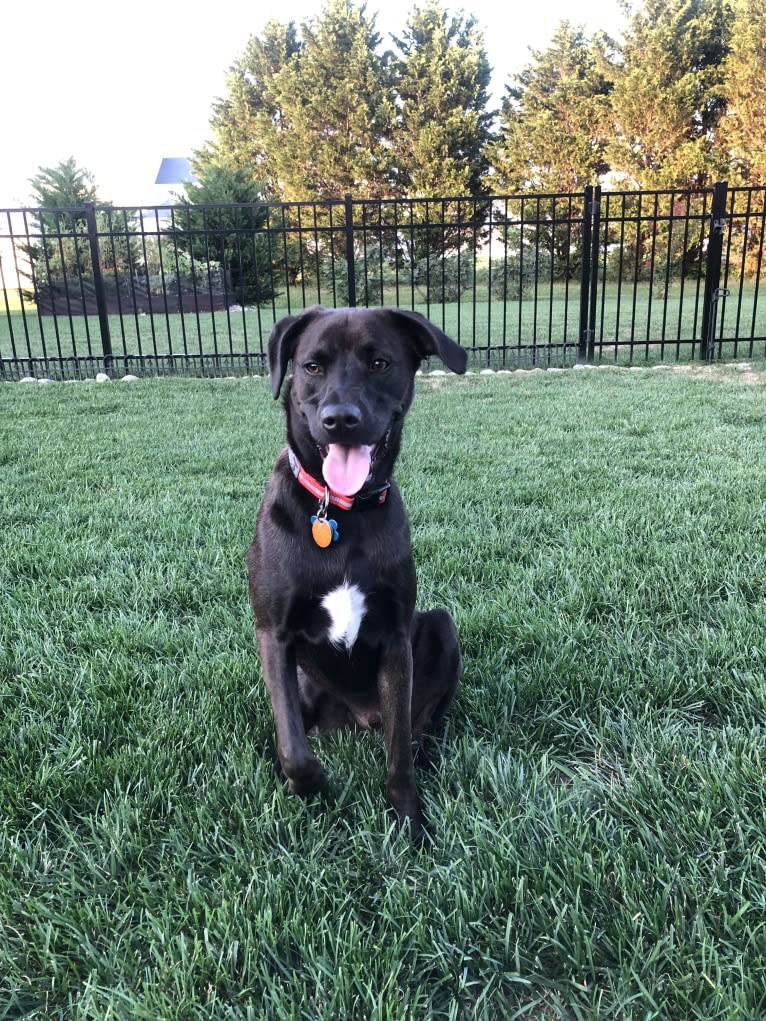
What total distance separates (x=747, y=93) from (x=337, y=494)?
1054 inches

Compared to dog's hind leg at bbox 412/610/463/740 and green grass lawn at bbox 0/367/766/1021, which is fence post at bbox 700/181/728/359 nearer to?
green grass lawn at bbox 0/367/766/1021

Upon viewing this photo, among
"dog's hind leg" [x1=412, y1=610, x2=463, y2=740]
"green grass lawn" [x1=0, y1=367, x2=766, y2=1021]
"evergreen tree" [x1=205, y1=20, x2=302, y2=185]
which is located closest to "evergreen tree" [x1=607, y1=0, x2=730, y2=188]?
"evergreen tree" [x1=205, y1=20, x2=302, y2=185]

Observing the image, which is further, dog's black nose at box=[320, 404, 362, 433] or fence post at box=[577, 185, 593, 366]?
fence post at box=[577, 185, 593, 366]

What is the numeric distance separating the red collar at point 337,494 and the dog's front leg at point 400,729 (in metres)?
0.38

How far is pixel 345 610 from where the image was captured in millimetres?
1863

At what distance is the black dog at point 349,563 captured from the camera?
1.85 metres

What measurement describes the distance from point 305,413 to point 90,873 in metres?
1.22

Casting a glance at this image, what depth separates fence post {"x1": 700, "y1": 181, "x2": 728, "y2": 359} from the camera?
941cm

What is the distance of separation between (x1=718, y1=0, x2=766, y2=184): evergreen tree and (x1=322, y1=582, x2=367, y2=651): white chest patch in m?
25.1

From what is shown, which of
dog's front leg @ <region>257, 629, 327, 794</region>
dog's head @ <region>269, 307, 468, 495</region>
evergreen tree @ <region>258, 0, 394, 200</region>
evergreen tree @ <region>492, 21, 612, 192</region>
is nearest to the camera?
dog's front leg @ <region>257, 629, 327, 794</region>

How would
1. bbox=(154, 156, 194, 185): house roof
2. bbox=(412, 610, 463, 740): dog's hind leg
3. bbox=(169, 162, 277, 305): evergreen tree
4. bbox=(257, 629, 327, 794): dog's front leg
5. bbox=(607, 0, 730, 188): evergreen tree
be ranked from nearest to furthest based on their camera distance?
bbox=(257, 629, 327, 794): dog's front leg, bbox=(412, 610, 463, 740): dog's hind leg, bbox=(169, 162, 277, 305): evergreen tree, bbox=(607, 0, 730, 188): evergreen tree, bbox=(154, 156, 194, 185): house roof

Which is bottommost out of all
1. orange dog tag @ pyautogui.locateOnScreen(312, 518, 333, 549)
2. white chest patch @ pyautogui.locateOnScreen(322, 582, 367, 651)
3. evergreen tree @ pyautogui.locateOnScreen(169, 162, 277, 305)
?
white chest patch @ pyautogui.locateOnScreen(322, 582, 367, 651)

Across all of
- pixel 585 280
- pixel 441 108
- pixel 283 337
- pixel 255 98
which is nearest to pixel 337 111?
pixel 441 108

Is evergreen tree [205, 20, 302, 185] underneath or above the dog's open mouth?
above
